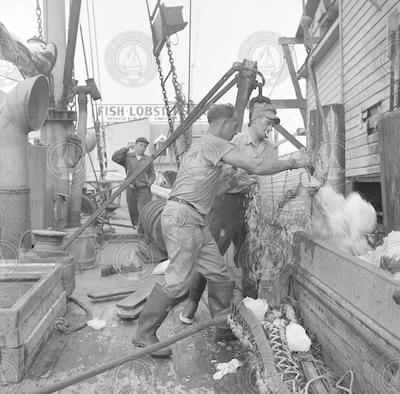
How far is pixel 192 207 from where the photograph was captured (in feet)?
11.8

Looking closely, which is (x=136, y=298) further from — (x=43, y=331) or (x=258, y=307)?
(x=258, y=307)

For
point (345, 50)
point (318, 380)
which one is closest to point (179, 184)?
point (318, 380)

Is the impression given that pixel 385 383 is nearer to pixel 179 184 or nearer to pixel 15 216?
pixel 179 184

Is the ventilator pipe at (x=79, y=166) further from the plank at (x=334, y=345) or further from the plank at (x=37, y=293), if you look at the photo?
the plank at (x=334, y=345)

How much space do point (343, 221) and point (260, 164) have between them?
94 cm

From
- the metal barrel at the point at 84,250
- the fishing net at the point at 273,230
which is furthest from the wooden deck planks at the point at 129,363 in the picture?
the metal barrel at the point at 84,250

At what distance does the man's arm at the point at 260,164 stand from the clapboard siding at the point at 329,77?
8164 mm

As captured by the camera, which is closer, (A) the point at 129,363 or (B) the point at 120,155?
(A) the point at 129,363

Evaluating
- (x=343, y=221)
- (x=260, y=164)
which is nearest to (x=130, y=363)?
(x=260, y=164)

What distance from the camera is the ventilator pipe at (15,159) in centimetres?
555

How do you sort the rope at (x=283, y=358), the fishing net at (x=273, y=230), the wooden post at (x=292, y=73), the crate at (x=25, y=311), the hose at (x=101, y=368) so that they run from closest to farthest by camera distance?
the rope at (x=283, y=358)
the hose at (x=101, y=368)
the crate at (x=25, y=311)
the fishing net at (x=273, y=230)
the wooden post at (x=292, y=73)

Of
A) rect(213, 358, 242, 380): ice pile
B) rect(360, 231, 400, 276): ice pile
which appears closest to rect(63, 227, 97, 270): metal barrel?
rect(213, 358, 242, 380): ice pile

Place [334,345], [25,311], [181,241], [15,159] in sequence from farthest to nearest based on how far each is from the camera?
[15,159] → [181,241] → [25,311] → [334,345]

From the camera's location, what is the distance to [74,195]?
282 inches
